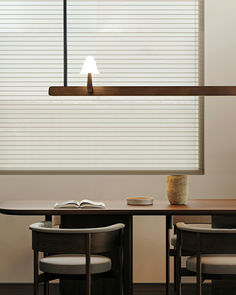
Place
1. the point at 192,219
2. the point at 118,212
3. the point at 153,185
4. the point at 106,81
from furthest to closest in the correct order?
the point at 106,81, the point at 153,185, the point at 192,219, the point at 118,212

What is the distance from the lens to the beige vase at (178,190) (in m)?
3.71

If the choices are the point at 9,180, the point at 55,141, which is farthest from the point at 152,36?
the point at 9,180

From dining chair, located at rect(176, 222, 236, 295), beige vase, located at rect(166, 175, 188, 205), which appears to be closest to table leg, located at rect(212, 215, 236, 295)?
beige vase, located at rect(166, 175, 188, 205)

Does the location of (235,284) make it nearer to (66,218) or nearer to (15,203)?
(66,218)

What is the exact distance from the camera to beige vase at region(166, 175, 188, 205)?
12.2 feet

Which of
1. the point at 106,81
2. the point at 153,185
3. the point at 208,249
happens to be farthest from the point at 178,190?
the point at 106,81

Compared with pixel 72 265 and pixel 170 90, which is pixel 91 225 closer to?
pixel 72 265

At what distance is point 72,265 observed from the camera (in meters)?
3.05

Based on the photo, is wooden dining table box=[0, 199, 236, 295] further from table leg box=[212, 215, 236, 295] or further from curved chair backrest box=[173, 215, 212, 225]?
curved chair backrest box=[173, 215, 212, 225]

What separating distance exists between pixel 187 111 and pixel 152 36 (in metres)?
0.84

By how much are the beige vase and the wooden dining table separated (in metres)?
0.06

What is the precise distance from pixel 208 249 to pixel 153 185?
1.93 m

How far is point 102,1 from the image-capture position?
4.98 m

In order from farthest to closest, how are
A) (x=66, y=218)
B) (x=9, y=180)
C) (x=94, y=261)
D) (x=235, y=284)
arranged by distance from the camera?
(x=9, y=180) → (x=235, y=284) → (x=66, y=218) → (x=94, y=261)
